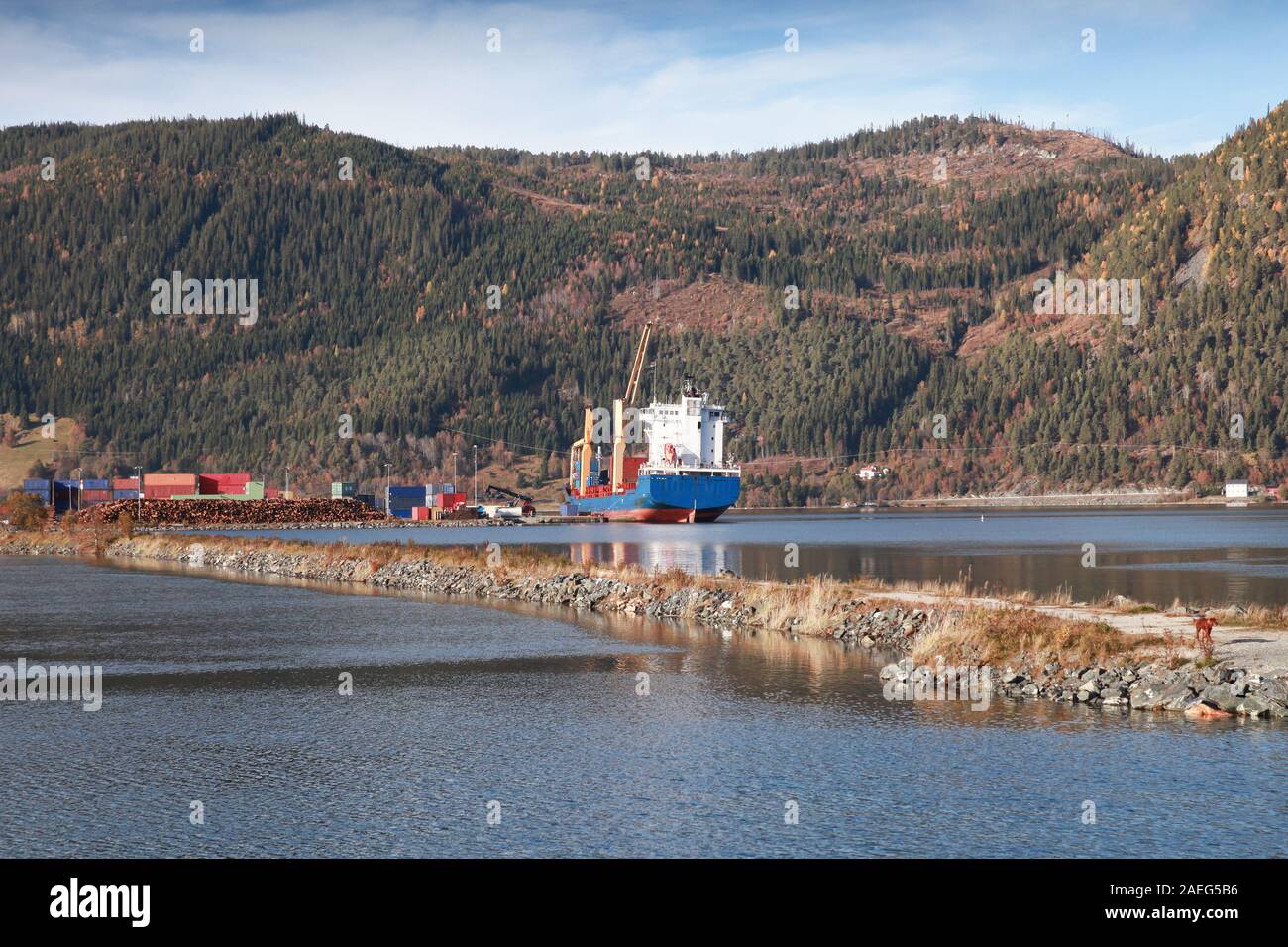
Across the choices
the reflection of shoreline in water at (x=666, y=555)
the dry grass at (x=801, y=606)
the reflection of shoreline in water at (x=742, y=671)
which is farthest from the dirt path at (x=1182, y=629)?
the reflection of shoreline in water at (x=666, y=555)

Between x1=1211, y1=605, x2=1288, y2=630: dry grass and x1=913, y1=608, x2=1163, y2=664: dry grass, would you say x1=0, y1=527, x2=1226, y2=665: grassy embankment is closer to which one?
x1=913, y1=608, x2=1163, y2=664: dry grass

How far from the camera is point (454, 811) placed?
986 inches

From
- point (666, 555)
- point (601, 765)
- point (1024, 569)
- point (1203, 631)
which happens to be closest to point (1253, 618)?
point (1203, 631)

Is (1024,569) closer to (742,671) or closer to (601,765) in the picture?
(742,671)

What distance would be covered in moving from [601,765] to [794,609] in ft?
77.6

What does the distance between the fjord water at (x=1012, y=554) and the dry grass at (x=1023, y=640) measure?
13.7m

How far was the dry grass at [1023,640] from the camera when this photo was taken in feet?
122

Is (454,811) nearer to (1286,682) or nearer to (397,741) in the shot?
(397,741)

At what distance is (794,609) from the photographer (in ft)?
169

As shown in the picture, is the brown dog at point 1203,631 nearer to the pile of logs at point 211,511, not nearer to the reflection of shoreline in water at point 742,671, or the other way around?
the reflection of shoreline in water at point 742,671

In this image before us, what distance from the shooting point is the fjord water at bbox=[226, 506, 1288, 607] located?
69375 millimetres

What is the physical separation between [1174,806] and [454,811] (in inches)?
493

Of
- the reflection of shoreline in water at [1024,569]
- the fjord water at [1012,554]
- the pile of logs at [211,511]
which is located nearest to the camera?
the reflection of shoreline in water at [1024,569]
